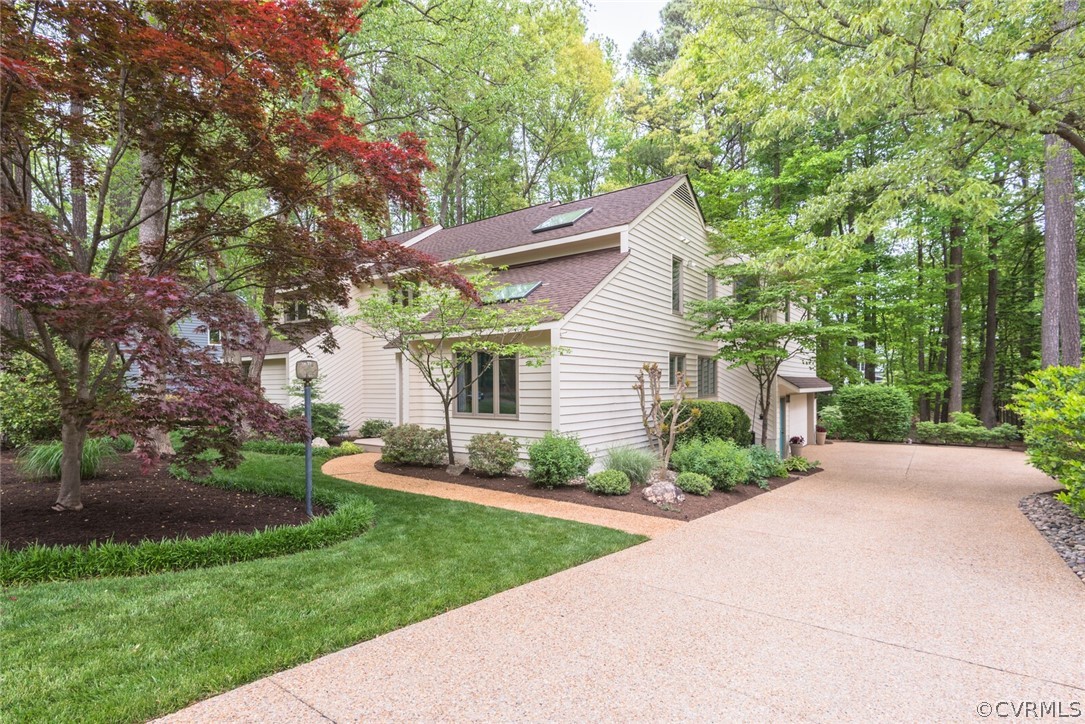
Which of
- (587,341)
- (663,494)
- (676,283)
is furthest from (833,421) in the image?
(663,494)

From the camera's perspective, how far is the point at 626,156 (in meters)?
22.4

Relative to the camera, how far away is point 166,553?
4406 mm

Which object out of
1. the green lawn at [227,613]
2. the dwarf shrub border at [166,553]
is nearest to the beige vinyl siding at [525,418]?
the green lawn at [227,613]

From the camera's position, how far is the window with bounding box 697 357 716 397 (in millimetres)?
13117

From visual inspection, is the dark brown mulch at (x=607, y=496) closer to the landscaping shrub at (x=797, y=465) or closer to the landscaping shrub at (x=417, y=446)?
the landscaping shrub at (x=417, y=446)

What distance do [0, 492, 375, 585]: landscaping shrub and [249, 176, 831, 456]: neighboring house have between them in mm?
3647

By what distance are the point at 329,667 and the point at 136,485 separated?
19.7ft

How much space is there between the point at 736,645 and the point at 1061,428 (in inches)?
213

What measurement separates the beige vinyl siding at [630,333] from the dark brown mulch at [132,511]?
493cm

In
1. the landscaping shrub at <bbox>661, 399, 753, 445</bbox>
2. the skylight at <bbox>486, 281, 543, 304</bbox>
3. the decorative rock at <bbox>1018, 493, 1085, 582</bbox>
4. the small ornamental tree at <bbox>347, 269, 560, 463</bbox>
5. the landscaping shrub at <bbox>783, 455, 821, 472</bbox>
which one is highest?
the skylight at <bbox>486, 281, 543, 304</bbox>

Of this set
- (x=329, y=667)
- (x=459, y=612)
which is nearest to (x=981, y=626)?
(x=459, y=612)

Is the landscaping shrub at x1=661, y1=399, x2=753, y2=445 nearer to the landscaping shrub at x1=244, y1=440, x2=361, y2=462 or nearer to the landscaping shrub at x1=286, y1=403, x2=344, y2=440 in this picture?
the landscaping shrub at x1=244, y1=440, x2=361, y2=462

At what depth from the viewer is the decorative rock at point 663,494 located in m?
7.52

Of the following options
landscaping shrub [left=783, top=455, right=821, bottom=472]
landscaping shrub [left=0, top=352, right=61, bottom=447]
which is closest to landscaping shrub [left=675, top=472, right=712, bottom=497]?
landscaping shrub [left=783, top=455, right=821, bottom=472]
